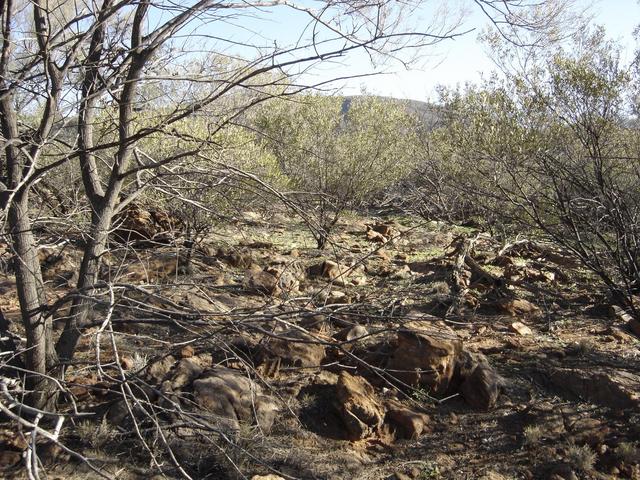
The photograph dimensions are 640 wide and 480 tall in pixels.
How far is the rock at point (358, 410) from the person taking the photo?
4988 millimetres

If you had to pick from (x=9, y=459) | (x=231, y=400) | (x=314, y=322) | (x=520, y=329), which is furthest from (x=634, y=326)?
(x=9, y=459)

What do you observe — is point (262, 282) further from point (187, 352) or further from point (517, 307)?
point (517, 307)

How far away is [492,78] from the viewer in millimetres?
13289

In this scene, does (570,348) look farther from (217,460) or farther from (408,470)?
(217,460)

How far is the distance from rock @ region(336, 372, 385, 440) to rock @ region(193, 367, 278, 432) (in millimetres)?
563

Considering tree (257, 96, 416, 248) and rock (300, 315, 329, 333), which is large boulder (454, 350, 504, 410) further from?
tree (257, 96, 416, 248)

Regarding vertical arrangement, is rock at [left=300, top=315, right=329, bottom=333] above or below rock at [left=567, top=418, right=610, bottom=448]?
above

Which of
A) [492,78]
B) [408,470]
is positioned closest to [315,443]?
[408,470]

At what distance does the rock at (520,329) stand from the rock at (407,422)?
2.29 metres

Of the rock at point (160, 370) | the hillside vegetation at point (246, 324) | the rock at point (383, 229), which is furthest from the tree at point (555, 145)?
the rock at point (160, 370)

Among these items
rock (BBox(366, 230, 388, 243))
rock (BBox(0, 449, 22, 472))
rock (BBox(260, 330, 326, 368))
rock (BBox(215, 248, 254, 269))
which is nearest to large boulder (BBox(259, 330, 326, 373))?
rock (BBox(260, 330, 326, 368))

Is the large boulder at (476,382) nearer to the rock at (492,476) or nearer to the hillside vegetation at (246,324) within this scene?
the hillside vegetation at (246,324)

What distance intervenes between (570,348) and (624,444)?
1.85 m

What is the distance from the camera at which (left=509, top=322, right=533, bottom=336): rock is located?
7062mm
